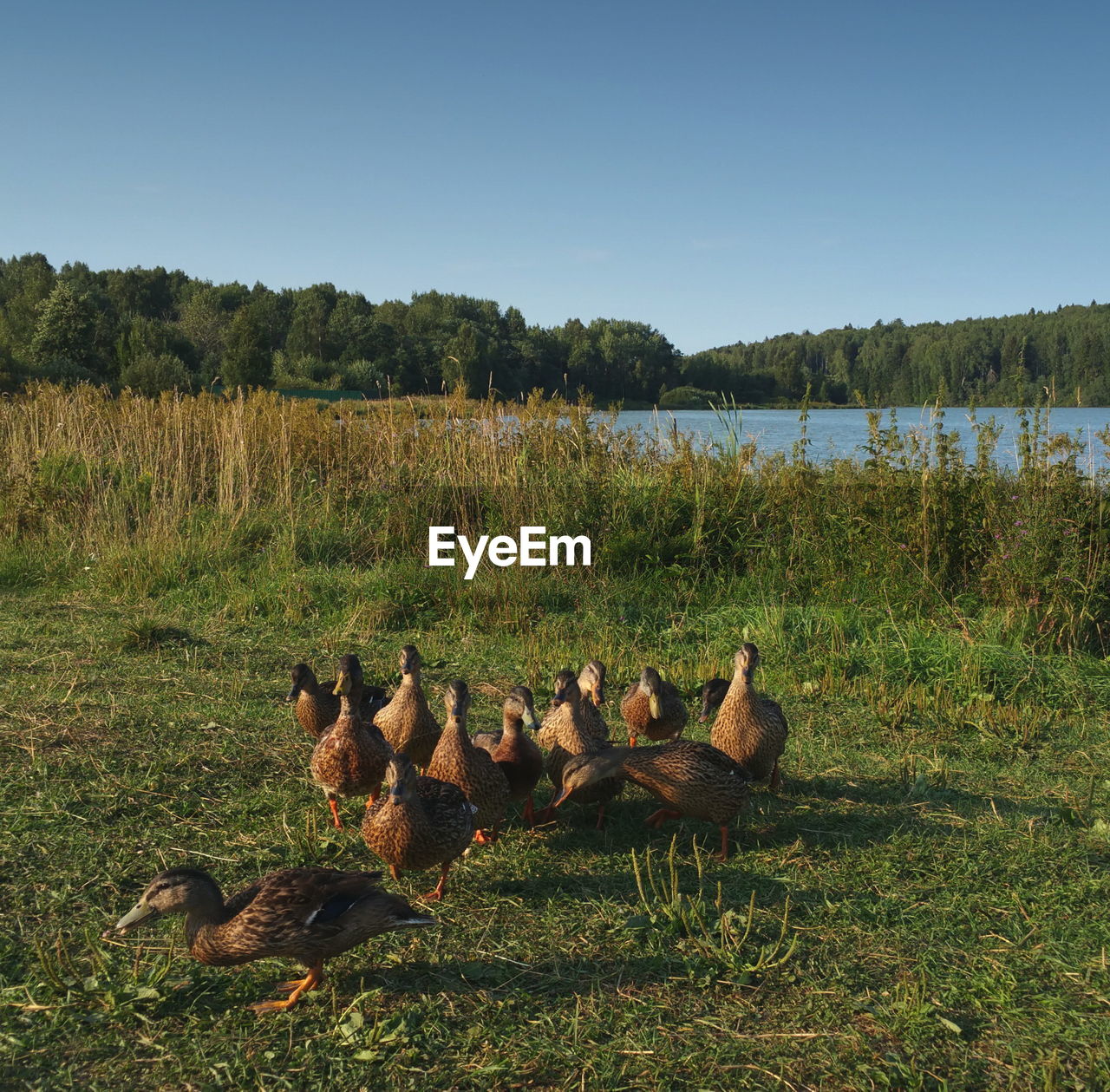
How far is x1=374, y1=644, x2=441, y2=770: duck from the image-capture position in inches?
185

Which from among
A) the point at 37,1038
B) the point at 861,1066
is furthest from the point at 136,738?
the point at 861,1066

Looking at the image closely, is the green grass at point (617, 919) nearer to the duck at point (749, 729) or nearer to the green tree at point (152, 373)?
the duck at point (749, 729)

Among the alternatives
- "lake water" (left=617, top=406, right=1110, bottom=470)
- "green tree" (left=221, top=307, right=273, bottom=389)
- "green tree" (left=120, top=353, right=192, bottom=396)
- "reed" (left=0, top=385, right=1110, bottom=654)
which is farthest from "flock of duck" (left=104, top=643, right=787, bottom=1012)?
"green tree" (left=221, top=307, right=273, bottom=389)

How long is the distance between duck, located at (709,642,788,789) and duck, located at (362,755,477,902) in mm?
1527

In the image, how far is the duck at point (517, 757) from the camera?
13.8ft

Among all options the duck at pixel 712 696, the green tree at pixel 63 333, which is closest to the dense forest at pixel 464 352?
the green tree at pixel 63 333

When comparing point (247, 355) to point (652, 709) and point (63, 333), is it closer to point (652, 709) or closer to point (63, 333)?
point (63, 333)

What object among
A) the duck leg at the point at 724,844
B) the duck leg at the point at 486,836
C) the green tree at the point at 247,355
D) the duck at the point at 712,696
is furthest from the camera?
the green tree at the point at 247,355

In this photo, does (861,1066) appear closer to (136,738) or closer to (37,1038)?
(37,1038)

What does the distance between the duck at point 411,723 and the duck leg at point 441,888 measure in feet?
3.66

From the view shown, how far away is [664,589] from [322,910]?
6.10m

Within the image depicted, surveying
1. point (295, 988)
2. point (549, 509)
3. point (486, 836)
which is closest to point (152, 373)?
point (549, 509)

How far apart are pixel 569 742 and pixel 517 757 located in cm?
36

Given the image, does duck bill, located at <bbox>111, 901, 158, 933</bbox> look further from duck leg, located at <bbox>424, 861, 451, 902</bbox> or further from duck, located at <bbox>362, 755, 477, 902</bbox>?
duck leg, located at <bbox>424, 861, 451, 902</bbox>
